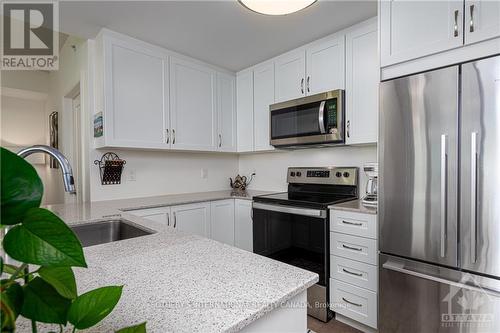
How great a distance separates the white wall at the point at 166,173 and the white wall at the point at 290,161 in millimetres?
350

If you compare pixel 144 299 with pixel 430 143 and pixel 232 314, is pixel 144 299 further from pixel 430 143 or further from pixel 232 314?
pixel 430 143

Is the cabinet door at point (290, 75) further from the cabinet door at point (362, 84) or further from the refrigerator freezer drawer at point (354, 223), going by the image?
the refrigerator freezer drawer at point (354, 223)

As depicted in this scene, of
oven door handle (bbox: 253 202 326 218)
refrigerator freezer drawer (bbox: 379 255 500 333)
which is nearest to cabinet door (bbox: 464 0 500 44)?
refrigerator freezer drawer (bbox: 379 255 500 333)

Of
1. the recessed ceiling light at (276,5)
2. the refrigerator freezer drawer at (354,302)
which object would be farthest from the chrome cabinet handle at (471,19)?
the refrigerator freezer drawer at (354,302)

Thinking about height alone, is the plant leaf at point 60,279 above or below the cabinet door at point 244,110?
below

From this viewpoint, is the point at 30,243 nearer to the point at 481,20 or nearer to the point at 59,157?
the point at 59,157

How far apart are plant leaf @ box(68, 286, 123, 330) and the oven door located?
179cm

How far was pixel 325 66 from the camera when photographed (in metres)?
2.38

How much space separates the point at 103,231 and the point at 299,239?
1451 millimetres

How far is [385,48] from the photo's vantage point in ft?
5.47

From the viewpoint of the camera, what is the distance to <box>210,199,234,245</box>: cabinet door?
8.91 feet

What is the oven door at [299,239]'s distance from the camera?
1.99 metres

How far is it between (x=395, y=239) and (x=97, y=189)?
8.17 ft

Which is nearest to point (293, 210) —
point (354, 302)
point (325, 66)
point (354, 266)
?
point (354, 266)
